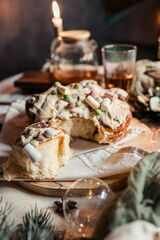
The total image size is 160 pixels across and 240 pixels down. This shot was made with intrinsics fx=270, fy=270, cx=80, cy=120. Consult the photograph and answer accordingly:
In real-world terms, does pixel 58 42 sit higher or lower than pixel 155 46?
higher

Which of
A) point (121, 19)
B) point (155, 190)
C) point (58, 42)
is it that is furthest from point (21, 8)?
point (155, 190)

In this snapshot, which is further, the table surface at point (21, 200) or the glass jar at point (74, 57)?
the glass jar at point (74, 57)

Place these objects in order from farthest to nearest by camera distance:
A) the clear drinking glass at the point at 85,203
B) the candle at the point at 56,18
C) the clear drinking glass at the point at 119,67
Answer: the candle at the point at 56,18 < the clear drinking glass at the point at 119,67 < the clear drinking glass at the point at 85,203

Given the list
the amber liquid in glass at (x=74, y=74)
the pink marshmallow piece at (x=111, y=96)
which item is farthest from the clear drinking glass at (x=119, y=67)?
the pink marshmallow piece at (x=111, y=96)

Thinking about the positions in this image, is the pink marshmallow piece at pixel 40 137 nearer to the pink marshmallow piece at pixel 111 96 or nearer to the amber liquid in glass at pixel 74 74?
the pink marshmallow piece at pixel 111 96

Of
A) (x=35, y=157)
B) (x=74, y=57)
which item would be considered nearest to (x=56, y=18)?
(x=74, y=57)

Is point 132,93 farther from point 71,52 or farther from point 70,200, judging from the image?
point 70,200

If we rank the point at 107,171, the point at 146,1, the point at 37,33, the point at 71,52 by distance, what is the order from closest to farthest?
the point at 107,171 → the point at 71,52 → the point at 37,33 → the point at 146,1
